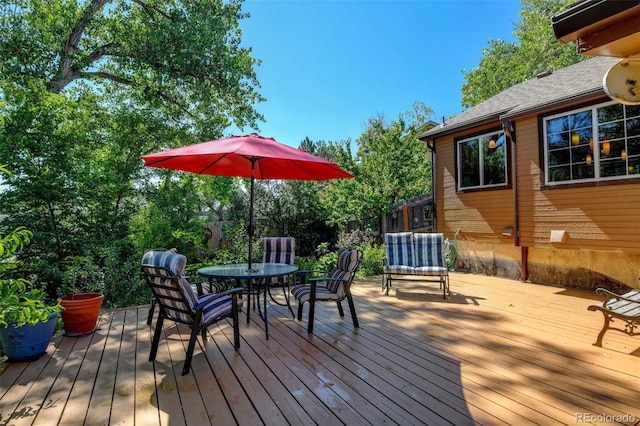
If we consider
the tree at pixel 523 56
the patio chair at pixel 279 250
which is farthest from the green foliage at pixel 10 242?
the tree at pixel 523 56

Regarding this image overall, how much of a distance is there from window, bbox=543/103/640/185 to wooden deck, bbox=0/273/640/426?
2.79m

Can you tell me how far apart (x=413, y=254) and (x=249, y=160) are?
3400 mm

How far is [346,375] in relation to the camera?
2.75 meters

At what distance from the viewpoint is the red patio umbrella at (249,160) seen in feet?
11.2

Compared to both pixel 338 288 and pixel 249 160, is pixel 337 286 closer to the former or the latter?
pixel 338 288

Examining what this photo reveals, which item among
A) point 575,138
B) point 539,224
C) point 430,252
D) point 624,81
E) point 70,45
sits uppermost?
point 70,45

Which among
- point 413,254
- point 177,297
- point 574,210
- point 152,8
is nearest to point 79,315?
point 177,297

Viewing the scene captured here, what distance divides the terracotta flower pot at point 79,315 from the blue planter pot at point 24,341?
1.81 feet

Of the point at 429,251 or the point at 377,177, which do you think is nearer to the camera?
the point at 429,251

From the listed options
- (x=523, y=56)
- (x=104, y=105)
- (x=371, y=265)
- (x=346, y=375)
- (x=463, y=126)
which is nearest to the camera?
(x=346, y=375)

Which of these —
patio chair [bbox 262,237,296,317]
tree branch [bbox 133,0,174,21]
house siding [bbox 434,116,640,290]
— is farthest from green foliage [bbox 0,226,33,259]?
tree branch [bbox 133,0,174,21]

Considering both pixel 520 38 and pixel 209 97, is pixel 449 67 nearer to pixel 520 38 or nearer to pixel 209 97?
pixel 520 38

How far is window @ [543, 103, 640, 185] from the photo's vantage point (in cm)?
544

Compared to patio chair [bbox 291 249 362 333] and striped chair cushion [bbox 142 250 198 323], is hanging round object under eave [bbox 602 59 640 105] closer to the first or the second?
patio chair [bbox 291 249 362 333]
